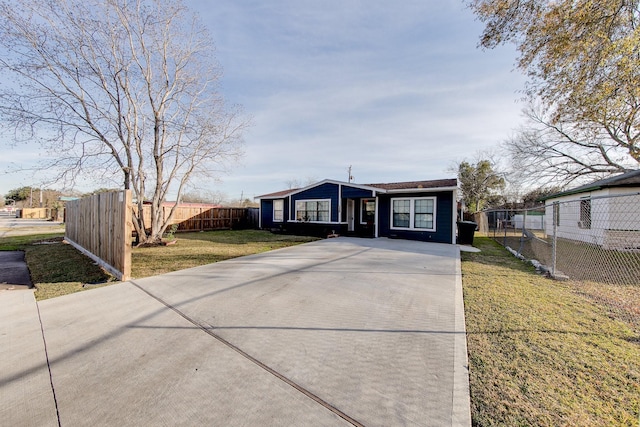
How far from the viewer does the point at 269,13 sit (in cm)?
786

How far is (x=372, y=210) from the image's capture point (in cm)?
1399

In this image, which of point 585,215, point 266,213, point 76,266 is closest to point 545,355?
point 76,266

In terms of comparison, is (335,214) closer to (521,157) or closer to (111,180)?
(111,180)

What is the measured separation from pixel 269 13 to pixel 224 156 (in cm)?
616

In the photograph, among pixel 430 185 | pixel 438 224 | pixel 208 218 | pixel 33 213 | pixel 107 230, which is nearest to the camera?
pixel 107 230

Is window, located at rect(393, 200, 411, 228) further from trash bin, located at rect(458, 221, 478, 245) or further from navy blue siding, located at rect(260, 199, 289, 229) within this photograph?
navy blue siding, located at rect(260, 199, 289, 229)

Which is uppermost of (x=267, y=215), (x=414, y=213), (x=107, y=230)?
(x=414, y=213)

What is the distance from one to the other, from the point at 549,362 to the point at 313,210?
12.8 meters

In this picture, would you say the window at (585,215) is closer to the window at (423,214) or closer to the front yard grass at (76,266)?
the window at (423,214)

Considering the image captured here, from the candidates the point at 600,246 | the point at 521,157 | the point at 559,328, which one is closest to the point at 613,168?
the point at 521,157

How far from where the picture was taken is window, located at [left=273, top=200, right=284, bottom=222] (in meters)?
16.9

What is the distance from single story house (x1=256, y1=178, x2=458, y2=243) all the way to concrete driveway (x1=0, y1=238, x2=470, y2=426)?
7.39 metres

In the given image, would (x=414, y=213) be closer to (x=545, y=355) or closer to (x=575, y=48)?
(x=575, y=48)

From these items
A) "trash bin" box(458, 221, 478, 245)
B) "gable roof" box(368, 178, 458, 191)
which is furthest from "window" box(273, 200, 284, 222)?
"trash bin" box(458, 221, 478, 245)
